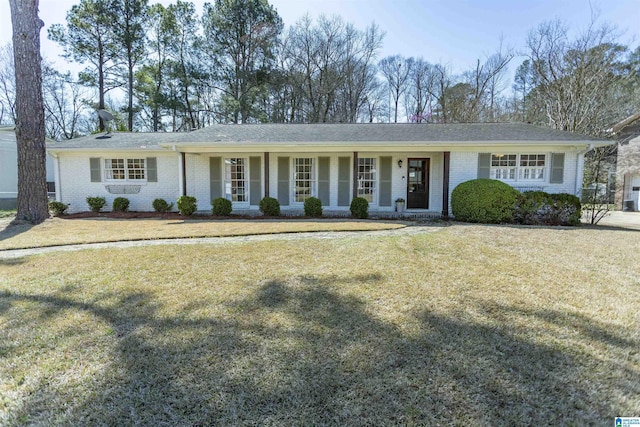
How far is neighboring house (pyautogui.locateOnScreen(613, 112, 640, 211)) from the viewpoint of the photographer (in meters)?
14.7

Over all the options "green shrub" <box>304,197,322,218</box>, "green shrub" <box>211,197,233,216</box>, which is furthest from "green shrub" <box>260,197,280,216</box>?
"green shrub" <box>211,197,233,216</box>

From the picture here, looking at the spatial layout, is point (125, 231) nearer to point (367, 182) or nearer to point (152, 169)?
point (152, 169)

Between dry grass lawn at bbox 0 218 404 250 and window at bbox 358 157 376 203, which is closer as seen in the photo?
dry grass lawn at bbox 0 218 404 250

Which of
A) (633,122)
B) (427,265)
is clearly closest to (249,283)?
(427,265)

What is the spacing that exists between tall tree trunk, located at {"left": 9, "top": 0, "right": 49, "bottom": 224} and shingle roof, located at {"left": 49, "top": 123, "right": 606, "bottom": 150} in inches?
90.6

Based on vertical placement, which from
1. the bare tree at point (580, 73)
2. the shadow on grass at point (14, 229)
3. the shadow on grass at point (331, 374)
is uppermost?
the bare tree at point (580, 73)

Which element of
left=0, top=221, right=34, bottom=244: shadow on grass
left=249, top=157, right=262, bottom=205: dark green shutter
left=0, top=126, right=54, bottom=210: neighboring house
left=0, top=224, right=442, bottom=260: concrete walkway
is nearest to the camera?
left=0, top=224, right=442, bottom=260: concrete walkway

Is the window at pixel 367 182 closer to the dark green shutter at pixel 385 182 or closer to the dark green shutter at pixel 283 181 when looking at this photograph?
the dark green shutter at pixel 385 182

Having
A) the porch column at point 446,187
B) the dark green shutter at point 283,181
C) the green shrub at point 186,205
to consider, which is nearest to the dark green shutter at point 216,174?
the green shrub at point 186,205

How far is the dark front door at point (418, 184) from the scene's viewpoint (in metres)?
11.4

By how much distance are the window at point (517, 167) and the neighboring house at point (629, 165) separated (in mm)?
8603

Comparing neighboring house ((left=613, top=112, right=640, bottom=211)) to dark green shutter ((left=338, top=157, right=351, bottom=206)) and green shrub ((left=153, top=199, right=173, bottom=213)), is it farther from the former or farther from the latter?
green shrub ((left=153, top=199, right=173, bottom=213))

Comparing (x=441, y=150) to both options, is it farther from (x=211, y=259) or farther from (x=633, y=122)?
(x=633, y=122)

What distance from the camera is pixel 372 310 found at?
9.95 feet
